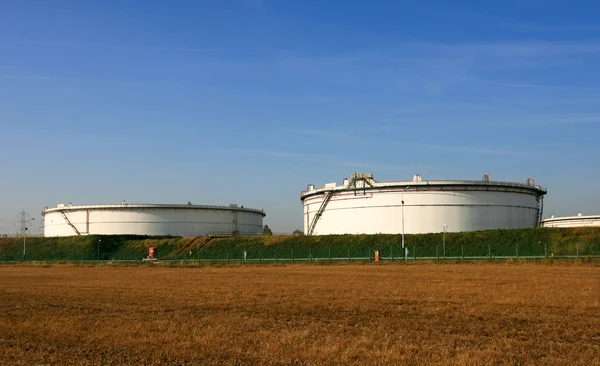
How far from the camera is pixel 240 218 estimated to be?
4916 inches

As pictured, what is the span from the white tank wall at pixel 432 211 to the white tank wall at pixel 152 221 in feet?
108

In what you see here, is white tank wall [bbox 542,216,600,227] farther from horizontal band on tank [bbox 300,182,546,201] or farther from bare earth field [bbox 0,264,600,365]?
bare earth field [bbox 0,264,600,365]

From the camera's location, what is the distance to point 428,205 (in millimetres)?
87438

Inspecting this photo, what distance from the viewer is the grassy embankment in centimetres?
7284

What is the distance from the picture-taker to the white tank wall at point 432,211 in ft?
287

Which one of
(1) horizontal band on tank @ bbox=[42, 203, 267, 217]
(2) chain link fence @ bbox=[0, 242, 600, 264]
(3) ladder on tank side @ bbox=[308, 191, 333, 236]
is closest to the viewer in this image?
(2) chain link fence @ bbox=[0, 242, 600, 264]

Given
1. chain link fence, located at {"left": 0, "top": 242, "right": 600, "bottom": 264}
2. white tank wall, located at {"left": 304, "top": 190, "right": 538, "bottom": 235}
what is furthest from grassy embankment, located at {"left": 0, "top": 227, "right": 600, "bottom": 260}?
white tank wall, located at {"left": 304, "top": 190, "right": 538, "bottom": 235}

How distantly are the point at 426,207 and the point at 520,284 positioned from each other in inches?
2157

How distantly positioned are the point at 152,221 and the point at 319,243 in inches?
1487

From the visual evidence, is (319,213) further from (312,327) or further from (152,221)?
(312,327)

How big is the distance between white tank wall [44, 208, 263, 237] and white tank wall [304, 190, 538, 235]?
3303 cm

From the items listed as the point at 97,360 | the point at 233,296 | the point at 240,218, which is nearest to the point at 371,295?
the point at 233,296

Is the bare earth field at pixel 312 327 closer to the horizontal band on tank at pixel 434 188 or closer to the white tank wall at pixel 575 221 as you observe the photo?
the horizontal band on tank at pixel 434 188

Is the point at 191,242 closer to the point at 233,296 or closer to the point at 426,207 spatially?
the point at 426,207
